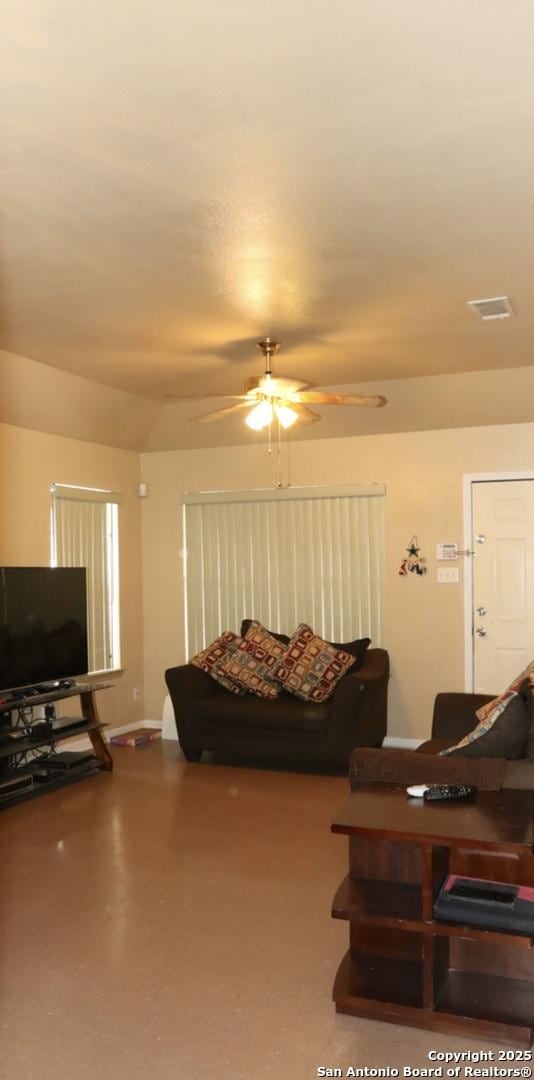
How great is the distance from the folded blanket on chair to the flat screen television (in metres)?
2.77

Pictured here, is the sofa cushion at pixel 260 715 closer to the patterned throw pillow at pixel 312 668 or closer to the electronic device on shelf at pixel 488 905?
the patterned throw pillow at pixel 312 668

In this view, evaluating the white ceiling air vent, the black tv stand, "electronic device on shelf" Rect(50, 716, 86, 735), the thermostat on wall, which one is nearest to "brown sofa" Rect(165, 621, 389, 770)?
the black tv stand

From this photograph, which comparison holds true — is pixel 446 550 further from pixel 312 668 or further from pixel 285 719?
pixel 285 719

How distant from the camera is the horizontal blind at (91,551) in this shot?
666 centimetres

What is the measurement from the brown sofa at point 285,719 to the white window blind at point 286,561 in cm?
62

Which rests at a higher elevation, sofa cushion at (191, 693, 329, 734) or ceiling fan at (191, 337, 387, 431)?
ceiling fan at (191, 337, 387, 431)

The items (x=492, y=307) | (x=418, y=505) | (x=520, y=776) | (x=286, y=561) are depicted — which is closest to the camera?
(x=520, y=776)

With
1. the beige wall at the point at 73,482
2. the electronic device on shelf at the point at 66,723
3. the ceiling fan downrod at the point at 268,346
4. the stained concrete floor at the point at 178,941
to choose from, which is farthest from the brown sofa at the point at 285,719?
the ceiling fan downrod at the point at 268,346

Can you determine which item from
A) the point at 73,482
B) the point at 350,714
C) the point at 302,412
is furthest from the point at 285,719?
the point at 73,482

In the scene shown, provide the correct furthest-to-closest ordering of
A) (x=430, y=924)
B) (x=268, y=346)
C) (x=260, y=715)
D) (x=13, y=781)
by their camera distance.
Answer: (x=260, y=715) → (x=13, y=781) → (x=268, y=346) → (x=430, y=924)

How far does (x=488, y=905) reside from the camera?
279cm

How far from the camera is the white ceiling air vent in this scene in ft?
14.7

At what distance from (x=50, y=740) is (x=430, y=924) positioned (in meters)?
3.42

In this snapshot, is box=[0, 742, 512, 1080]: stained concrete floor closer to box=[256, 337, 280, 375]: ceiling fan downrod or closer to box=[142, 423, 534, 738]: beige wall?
box=[142, 423, 534, 738]: beige wall
